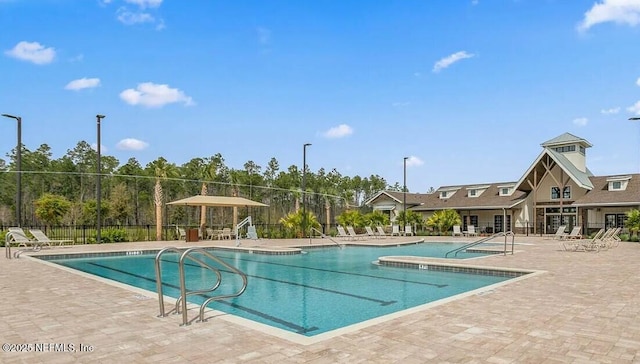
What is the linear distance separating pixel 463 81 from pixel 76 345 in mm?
17454

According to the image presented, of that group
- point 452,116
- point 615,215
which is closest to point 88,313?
point 452,116

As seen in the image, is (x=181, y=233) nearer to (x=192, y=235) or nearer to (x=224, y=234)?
(x=192, y=235)

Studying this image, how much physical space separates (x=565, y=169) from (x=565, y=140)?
15.5 ft

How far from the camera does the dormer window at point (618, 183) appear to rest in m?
28.5

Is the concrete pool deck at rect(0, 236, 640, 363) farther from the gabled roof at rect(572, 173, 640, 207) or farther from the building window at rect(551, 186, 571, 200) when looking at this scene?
the building window at rect(551, 186, 571, 200)

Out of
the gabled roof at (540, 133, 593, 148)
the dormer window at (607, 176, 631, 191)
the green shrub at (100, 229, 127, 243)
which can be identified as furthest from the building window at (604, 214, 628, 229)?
the green shrub at (100, 229, 127, 243)

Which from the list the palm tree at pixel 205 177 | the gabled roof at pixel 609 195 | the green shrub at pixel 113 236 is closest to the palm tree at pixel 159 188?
the green shrub at pixel 113 236

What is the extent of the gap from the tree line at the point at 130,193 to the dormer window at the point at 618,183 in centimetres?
1831

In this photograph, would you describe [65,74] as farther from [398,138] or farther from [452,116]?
[398,138]

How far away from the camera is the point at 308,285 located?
920 cm

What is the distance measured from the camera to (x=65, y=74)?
16.5 m

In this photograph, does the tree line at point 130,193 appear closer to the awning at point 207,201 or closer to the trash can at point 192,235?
the trash can at point 192,235

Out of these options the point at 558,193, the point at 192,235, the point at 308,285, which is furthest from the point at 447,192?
the point at 308,285

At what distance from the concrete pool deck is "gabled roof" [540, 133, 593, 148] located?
94.3 feet
